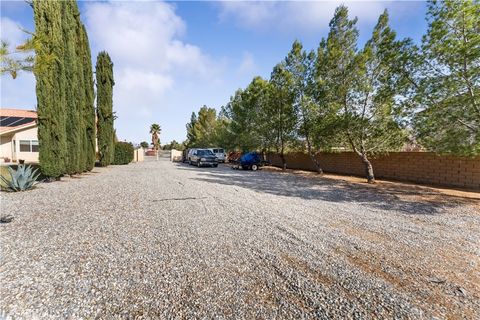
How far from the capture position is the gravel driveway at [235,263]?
7.98 ft

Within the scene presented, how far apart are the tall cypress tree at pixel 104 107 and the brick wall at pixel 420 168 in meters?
18.4

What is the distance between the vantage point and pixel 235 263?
10.9 ft

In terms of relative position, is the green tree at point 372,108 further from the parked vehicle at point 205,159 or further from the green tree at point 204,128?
the green tree at point 204,128

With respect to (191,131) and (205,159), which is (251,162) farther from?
(191,131)

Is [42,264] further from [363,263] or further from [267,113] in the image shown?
[267,113]

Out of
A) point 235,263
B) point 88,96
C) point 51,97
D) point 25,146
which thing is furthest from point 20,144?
point 235,263

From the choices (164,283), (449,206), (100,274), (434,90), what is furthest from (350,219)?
(434,90)

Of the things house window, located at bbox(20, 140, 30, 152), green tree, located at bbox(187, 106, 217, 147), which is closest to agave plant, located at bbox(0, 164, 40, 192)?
house window, located at bbox(20, 140, 30, 152)

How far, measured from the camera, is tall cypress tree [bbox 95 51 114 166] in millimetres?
19719

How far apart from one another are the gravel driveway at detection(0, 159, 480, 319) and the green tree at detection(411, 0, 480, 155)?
263 cm

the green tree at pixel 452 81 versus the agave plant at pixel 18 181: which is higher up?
the green tree at pixel 452 81

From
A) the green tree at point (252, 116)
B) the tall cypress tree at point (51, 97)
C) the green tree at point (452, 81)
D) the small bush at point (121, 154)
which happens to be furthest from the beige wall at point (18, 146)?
the green tree at point (452, 81)

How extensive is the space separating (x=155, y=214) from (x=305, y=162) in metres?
17.9

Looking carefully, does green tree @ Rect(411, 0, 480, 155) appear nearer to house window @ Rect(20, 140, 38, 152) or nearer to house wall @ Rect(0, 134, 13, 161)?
house window @ Rect(20, 140, 38, 152)
